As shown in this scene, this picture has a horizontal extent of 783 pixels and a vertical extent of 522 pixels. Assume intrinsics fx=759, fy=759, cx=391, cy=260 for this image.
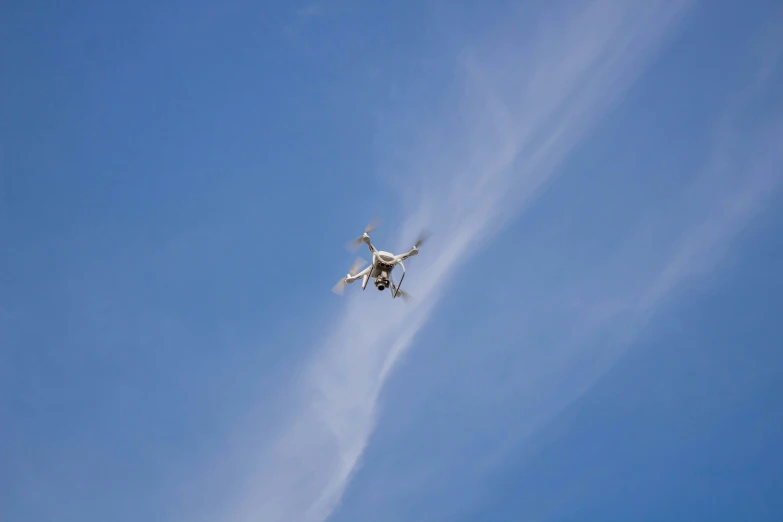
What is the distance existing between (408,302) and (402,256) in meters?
8.65

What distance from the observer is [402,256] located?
3829 inches

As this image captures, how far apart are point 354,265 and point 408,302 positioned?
8905 millimetres

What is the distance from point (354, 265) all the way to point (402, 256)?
29.2 ft

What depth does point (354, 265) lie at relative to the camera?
339 feet

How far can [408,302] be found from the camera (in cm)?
10319
